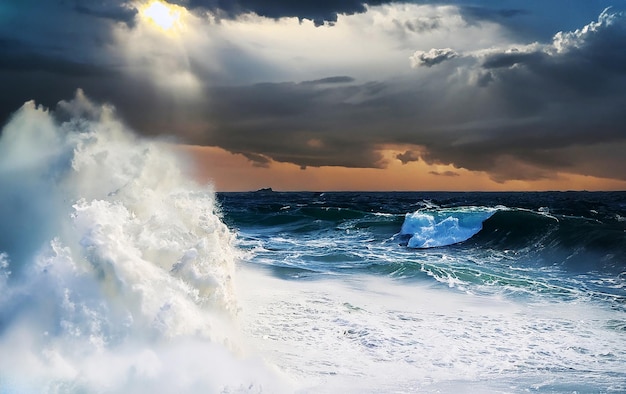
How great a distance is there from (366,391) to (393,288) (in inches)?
297

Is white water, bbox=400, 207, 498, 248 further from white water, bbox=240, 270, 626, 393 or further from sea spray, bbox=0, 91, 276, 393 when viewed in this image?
sea spray, bbox=0, 91, 276, 393

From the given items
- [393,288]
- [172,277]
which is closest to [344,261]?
[393,288]

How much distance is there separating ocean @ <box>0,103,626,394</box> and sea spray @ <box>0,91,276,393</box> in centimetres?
2

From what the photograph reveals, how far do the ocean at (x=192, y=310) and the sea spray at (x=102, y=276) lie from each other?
0.06ft

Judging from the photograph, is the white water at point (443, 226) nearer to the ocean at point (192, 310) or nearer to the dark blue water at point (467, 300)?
the dark blue water at point (467, 300)

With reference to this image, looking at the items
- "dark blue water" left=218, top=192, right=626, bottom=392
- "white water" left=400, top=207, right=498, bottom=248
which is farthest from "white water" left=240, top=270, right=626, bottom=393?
"white water" left=400, top=207, right=498, bottom=248

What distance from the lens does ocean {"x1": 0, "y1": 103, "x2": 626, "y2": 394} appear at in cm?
597

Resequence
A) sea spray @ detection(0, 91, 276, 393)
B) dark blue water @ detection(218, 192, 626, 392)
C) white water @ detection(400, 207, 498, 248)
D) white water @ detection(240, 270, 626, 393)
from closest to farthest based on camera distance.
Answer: sea spray @ detection(0, 91, 276, 393) → white water @ detection(240, 270, 626, 393) → dark blue water @ detection(218, 192, 626, 392) → white water @ detection(400, 207, 498, 248)

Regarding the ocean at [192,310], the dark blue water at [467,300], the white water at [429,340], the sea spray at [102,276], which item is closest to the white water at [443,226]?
the dark blue water at [467,300]

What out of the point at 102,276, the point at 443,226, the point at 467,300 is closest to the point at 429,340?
the point at 467,300

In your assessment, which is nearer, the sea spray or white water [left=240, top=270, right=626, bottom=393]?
the sea spray

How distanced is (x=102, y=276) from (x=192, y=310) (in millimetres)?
1155

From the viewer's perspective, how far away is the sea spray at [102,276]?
18.9 ft

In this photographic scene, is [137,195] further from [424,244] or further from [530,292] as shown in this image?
[424,244]
